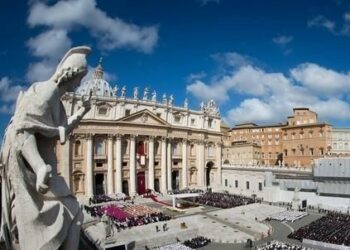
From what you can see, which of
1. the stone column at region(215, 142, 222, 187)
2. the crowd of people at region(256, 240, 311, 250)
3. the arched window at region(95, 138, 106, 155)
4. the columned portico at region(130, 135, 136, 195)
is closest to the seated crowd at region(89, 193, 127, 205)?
the columned portico at region(130, 135, 136, 195)

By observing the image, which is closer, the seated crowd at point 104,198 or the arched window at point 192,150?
the seated crowd at point 104,198

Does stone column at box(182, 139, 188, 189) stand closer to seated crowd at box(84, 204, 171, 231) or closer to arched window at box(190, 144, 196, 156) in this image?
arched window at box(190, 144, 196, 156)

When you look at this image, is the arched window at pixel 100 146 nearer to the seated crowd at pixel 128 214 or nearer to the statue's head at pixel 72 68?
the seated crowd at pixel 128 214

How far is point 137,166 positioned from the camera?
49.9 metres

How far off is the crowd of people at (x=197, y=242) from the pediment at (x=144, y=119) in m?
24.1

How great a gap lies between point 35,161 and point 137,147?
151 feet

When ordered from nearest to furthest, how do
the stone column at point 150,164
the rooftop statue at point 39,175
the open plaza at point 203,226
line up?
the rooftop statue at point 39,175, the open plaza at point 203,226, the stone column at point 150,164

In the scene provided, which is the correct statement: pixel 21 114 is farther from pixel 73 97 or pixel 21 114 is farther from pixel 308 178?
pixel 308 178

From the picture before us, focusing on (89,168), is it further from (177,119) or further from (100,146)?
(177,119)

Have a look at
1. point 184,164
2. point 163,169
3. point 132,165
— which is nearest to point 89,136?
point 132,165

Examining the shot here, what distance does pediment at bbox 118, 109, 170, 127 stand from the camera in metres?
48.1

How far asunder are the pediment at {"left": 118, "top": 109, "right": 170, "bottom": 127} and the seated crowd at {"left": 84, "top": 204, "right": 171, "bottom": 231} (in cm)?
1347

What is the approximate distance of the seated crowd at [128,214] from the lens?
30822 mm

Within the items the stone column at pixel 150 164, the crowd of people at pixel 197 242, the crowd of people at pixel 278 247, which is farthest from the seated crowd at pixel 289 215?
the stone column at pixel 150 164
